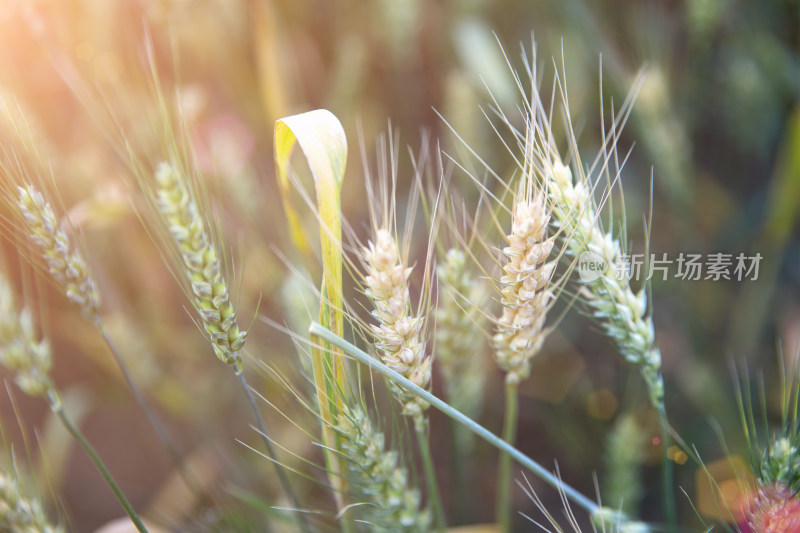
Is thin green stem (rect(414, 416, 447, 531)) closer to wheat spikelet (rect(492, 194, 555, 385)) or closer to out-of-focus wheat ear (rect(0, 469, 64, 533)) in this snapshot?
wheat spikelet (rect(492, 194, 555, 385))

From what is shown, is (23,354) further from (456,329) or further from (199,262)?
(456,329)

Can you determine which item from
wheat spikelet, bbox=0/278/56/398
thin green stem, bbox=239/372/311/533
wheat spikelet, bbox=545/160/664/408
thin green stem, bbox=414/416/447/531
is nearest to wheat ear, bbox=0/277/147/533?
wheat spikelet, bbox=0/278/56/398

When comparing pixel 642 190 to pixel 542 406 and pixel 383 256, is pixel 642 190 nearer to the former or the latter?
pixel 542 406

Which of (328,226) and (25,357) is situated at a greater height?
Result: (328,226)

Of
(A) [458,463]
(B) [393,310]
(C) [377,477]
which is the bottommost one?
(A) [458,463]

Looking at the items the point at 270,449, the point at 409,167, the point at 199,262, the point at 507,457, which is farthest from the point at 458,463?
the point at 409,167

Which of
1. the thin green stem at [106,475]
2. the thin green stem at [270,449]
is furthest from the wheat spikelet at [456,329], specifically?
the thin green stem at [106,475]

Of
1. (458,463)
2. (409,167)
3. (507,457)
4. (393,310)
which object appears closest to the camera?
(393,310)
